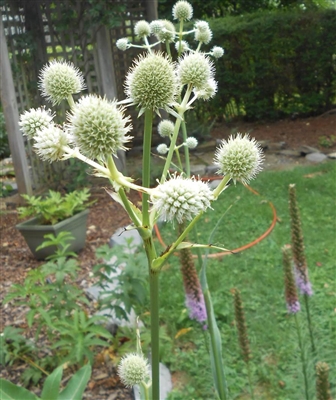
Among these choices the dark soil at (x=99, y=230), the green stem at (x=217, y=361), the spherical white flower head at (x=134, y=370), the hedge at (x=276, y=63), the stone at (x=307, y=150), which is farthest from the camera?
the hedge at (x=276, y=63)

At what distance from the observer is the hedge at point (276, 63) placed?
9359mm

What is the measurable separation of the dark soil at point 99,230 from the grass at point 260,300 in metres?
0.41

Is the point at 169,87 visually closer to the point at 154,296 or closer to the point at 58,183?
the point at 154,296

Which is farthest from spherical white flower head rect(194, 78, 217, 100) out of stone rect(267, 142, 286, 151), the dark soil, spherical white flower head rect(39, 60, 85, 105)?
stone rect(267, 142, 286, 151)

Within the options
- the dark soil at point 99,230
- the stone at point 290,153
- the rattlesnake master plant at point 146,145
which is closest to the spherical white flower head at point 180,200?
the rattlesnake master plant at point 146,145

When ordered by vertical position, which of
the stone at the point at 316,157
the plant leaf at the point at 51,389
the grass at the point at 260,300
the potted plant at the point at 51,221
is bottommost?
the stone at the point at 316,157

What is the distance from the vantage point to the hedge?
936 cm

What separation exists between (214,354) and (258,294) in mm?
2421

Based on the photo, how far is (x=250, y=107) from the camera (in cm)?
977

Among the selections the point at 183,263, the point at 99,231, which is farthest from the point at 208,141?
the point at 183,263

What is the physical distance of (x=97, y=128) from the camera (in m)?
0.84

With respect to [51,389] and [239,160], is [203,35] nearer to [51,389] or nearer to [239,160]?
[239,160]

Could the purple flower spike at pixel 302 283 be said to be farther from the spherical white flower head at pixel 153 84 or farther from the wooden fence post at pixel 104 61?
the wooden fence post at pixel 104 61

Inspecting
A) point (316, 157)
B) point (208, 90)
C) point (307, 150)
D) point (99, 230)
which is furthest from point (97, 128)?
point (307, 150)
